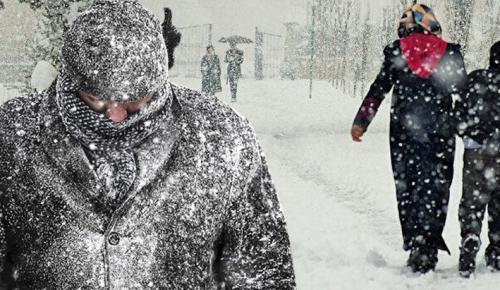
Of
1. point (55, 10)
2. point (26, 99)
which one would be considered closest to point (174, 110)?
point (26, 99)

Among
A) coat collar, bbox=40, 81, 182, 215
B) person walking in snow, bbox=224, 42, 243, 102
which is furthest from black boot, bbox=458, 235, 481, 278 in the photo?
person walking in snow, bbox=224, 42, 243, 102

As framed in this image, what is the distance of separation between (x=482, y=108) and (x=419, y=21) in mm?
738

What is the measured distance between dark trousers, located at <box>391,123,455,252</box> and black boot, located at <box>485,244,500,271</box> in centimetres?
33

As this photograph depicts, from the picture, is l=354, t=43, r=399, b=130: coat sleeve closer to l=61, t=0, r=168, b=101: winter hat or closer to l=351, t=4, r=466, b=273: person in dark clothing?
l=351, t=4, r=466, b=273: person in dark clothing

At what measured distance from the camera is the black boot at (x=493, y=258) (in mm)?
5879

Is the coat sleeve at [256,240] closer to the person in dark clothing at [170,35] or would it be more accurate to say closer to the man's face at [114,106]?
the man's face at [114,106]

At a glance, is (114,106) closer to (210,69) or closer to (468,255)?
(468,255)

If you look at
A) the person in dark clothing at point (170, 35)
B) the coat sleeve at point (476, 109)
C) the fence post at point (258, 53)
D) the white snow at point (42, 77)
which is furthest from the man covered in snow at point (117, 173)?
the fence post at point (258, 53)

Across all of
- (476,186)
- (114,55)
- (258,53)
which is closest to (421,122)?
(476,186)

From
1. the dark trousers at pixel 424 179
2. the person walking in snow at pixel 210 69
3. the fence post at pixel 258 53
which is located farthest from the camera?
the fence post at pixel 258 53

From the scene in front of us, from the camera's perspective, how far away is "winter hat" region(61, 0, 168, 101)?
1.84 meters

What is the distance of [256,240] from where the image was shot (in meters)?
2.13

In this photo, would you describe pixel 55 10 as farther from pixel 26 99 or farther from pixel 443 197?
pixel 26 99

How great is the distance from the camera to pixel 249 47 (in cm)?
6600
